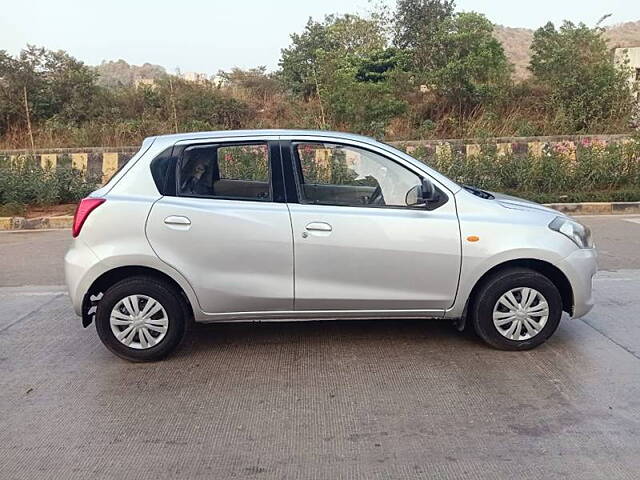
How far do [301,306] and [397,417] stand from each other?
47.6 inches

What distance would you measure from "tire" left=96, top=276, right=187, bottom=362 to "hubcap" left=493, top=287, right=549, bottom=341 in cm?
238

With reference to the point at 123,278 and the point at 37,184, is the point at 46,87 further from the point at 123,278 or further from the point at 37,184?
the point at 123,278

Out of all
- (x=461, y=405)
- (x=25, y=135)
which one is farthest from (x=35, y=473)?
(x=25, y=135)

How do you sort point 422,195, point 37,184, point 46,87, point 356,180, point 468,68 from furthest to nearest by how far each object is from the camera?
1. point 46,87
2. point 468,68
3. point 37,184
4. point 356,180
5. point 422,195

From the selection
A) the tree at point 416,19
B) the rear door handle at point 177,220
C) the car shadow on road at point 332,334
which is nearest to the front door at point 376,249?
the car shadow on road at point 332,334

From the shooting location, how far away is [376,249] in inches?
177

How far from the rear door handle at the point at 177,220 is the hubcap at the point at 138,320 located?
58cm

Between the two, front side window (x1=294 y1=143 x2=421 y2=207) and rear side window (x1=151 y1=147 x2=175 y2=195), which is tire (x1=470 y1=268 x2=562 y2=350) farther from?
rear side window (x1=151 y1=147 x2=175 y2=195)

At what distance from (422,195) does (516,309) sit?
3.63 ft

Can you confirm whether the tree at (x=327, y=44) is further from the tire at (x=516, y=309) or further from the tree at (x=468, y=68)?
the tire at (x=516, y=309)

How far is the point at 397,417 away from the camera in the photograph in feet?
12.2

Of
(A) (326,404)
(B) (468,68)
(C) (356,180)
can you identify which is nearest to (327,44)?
(B) (468,68)

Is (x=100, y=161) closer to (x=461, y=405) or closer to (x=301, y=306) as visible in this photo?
(x=301, y=306)

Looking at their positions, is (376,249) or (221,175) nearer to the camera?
(376,249)
